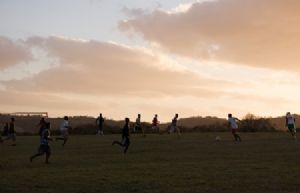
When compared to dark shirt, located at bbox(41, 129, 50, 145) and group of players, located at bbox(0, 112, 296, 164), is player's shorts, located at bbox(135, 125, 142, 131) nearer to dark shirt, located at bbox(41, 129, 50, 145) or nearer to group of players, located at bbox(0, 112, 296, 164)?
group of players, located at bbox(0, 112, 296, 164)

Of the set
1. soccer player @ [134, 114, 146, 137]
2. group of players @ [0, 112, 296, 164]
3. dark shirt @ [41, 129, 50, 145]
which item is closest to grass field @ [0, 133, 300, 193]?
group of players @ [0, 112, 296, 164]

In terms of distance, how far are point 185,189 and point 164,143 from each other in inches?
1005

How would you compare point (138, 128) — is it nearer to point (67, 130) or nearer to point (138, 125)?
point (138, 125)

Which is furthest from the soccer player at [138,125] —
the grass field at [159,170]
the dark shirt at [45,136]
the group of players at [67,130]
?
the dark shirt at [45,136]

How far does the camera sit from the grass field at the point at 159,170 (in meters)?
21.0

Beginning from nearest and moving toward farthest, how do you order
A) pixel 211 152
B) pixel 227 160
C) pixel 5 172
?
1. pixel 5 172
2. pixel 227 160
3. pixel 211 152

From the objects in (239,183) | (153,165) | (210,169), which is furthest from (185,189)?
(153,165)

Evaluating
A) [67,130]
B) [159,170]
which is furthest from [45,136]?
[67,130]

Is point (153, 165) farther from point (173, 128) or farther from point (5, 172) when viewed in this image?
point (173, 128)

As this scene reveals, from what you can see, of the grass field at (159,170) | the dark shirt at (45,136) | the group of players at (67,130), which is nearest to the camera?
the grass field at (159,170)

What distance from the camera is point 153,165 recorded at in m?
29.1

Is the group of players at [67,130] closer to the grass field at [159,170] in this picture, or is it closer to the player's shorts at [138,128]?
the player's shorts at [138,128]

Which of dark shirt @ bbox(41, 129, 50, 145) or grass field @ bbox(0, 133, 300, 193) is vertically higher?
dark shirt @ bbox(41, 129, 50, 145)

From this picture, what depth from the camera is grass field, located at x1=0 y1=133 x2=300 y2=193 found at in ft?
69.0
